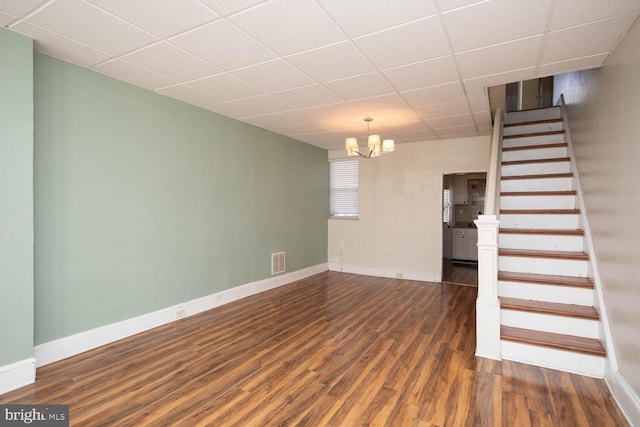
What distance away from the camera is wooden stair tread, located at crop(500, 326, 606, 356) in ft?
8.78

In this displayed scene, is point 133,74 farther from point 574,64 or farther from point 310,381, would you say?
point 574,64

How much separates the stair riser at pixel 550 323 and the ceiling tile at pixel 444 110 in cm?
251

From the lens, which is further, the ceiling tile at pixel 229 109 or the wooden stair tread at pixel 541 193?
the ceiling tile at pixel 229 109

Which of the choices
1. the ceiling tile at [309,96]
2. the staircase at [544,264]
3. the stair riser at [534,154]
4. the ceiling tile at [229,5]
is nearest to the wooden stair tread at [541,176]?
the staircase at [544,264]

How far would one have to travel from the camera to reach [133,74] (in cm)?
318

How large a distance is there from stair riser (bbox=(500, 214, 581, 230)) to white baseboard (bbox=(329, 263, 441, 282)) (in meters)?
Answer: 2.37

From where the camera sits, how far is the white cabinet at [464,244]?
25.5 feet

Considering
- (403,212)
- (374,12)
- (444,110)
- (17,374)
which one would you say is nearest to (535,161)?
(444,110)

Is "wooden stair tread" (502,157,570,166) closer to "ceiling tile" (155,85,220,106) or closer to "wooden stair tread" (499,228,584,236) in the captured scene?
"wooden stair tread" (499,228,584,236)

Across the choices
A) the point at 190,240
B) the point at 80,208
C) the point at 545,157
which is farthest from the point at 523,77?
the point at 80,208

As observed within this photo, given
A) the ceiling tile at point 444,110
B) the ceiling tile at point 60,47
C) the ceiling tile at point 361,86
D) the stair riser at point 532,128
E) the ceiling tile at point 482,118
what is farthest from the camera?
the stair riser at point 532,128

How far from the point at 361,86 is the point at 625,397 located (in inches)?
132

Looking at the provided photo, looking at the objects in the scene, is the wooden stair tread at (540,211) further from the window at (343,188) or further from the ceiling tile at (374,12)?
the window at (343,188)

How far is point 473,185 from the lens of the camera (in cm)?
852
